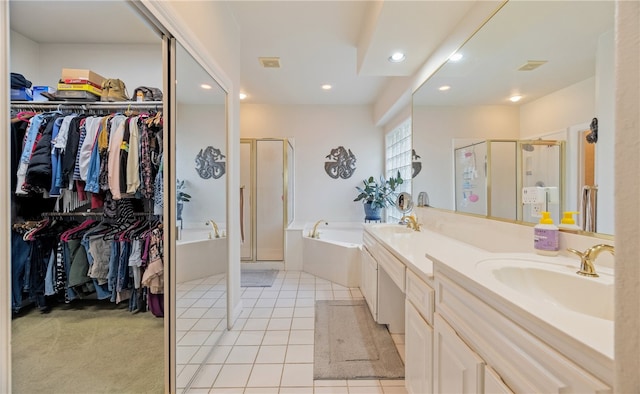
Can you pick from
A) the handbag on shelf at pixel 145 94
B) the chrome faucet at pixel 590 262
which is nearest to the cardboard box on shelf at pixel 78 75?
the handbag on shelf at pixel 145 94

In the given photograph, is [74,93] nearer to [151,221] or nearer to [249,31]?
[151,221]

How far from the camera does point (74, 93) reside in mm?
1773

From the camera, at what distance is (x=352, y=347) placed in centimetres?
189

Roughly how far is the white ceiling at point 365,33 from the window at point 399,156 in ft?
3.18

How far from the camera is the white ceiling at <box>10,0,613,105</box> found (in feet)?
3.67

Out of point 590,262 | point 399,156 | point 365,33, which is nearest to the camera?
point 590,262

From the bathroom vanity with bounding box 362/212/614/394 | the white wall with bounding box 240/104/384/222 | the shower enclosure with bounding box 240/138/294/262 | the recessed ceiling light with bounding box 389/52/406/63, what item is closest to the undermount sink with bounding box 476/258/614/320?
the bathroom vanity with bounding box 362/212/614/394

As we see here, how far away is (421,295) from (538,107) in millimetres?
1085

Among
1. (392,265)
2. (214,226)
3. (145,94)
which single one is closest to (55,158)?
(145,94)

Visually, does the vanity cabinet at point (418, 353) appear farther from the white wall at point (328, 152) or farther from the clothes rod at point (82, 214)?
the white wall at point (328, 152)

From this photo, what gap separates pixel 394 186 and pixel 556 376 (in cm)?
333

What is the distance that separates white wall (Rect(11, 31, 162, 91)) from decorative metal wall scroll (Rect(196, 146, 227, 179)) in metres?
0.89

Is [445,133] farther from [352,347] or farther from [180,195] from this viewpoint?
[180,195]

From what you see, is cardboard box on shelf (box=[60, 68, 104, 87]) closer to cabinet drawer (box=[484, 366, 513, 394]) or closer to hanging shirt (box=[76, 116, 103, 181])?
hanging shirt (box=[76, 116, 103, 181])
